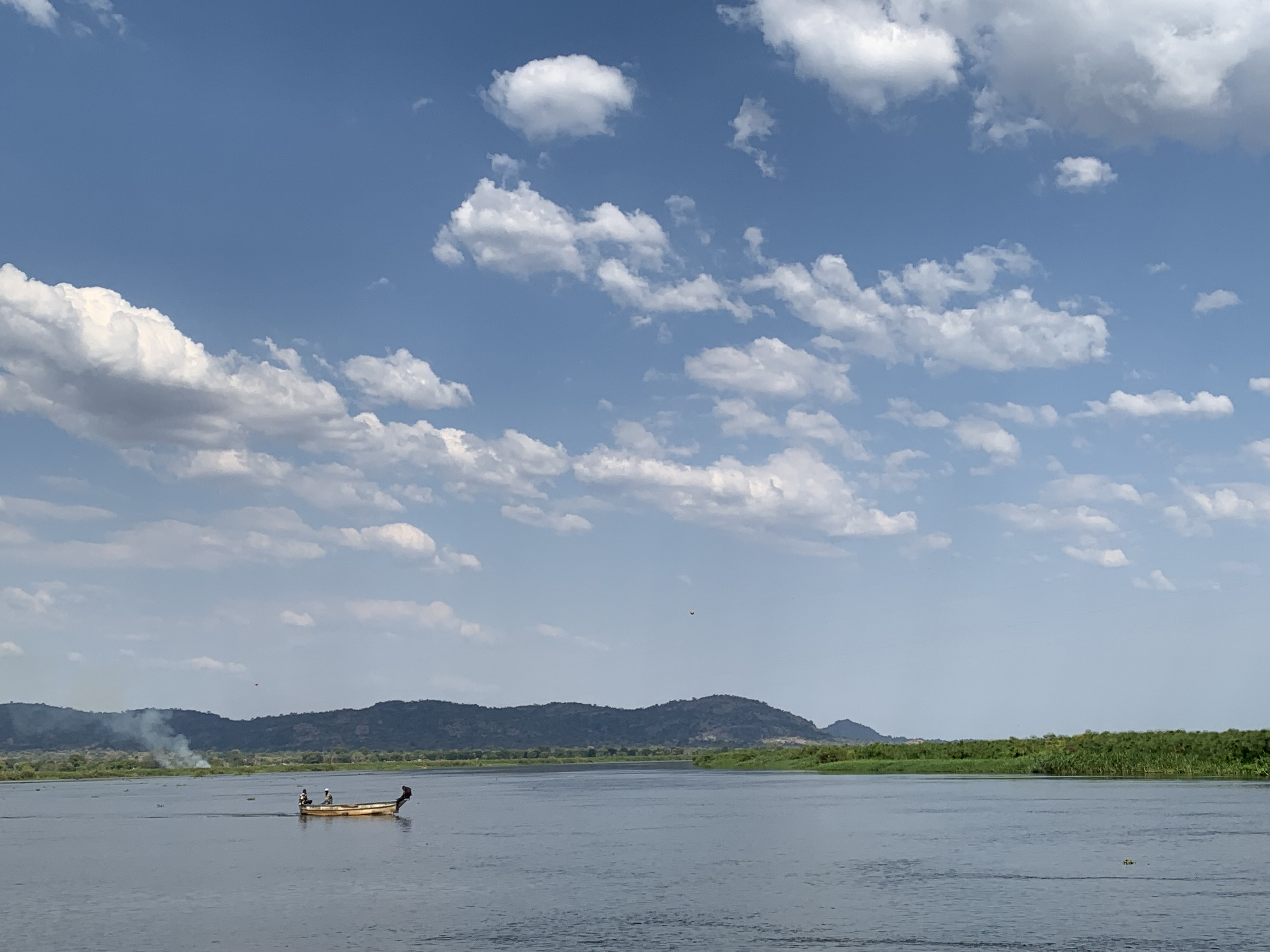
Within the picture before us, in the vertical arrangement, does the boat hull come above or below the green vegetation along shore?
below

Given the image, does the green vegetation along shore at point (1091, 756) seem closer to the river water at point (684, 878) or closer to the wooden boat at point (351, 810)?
the river water at point (684, 878)

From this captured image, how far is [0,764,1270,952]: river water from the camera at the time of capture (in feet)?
142

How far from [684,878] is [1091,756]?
10165 cm

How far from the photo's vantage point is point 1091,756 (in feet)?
472

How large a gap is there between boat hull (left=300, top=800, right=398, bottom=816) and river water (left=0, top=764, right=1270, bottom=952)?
96cm

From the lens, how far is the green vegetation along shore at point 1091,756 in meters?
128

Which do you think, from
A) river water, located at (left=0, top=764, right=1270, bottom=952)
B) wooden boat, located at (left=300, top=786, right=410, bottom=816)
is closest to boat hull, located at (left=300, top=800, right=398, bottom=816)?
wooden boat, located at (left=300, top=786, right=410, bottom=816)

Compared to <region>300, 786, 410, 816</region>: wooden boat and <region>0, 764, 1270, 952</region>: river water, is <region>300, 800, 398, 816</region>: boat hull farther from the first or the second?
<region>0, 764, 1270, 952</region>: river water

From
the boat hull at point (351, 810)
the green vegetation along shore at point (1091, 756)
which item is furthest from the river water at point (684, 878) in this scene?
the green vegetation along shore at point (1091, 756)

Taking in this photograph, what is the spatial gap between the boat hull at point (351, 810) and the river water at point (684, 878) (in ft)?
3.15

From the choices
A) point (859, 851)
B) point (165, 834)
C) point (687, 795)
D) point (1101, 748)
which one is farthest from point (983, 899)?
point (1101, 748)

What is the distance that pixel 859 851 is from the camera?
67000 mm

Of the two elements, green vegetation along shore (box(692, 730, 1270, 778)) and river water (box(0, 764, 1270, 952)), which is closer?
river water (box(0, 764, 1270, 952))

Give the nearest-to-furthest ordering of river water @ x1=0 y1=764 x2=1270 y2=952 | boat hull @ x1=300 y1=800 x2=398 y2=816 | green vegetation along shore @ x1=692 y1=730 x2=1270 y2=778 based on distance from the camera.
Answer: river water @ x1=0 y1=764 x2=1270 y2=952
boat hull @ x1=300 y1=800 x2=398 y2=816
green vegetation along shore @ x1=692 y1=730 x2=1270 y2=778
